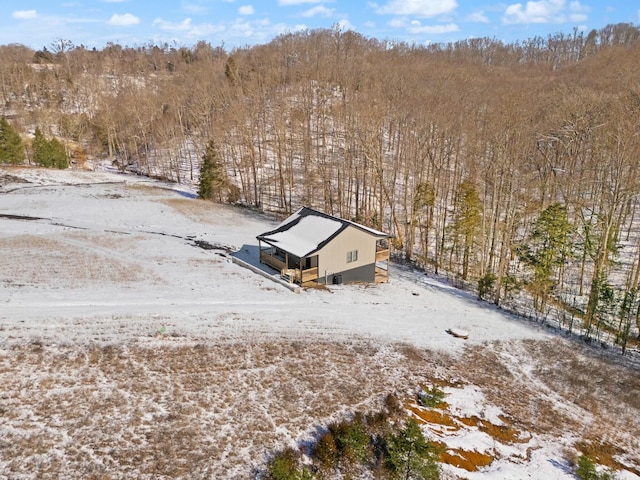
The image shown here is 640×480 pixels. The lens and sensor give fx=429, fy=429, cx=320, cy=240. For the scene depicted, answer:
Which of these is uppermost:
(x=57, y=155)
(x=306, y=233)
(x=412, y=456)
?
(x=57, y=155)

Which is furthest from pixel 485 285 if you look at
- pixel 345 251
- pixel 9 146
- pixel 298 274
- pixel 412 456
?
pixel 9 146

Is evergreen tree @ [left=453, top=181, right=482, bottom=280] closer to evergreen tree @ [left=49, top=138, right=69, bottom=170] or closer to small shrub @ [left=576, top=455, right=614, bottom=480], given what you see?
small shrub @ [left=576, top=455, right=614, bottom=480]

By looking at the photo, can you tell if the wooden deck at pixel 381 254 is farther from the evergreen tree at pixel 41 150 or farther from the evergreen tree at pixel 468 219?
the evergreen tree at pixel 41 150

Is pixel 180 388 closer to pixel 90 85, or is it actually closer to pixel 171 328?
pixel 171 328

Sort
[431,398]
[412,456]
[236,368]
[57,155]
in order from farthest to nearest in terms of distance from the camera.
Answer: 1. [57,155]
2. [236,368]
3. [431,398]
4. [412,456]

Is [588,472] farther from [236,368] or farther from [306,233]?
[306,233]

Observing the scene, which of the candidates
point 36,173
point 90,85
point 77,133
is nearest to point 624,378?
point 36,173

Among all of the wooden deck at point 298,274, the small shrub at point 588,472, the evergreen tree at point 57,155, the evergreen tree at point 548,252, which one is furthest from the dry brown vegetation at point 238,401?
the evergreen tree at point 57,155
